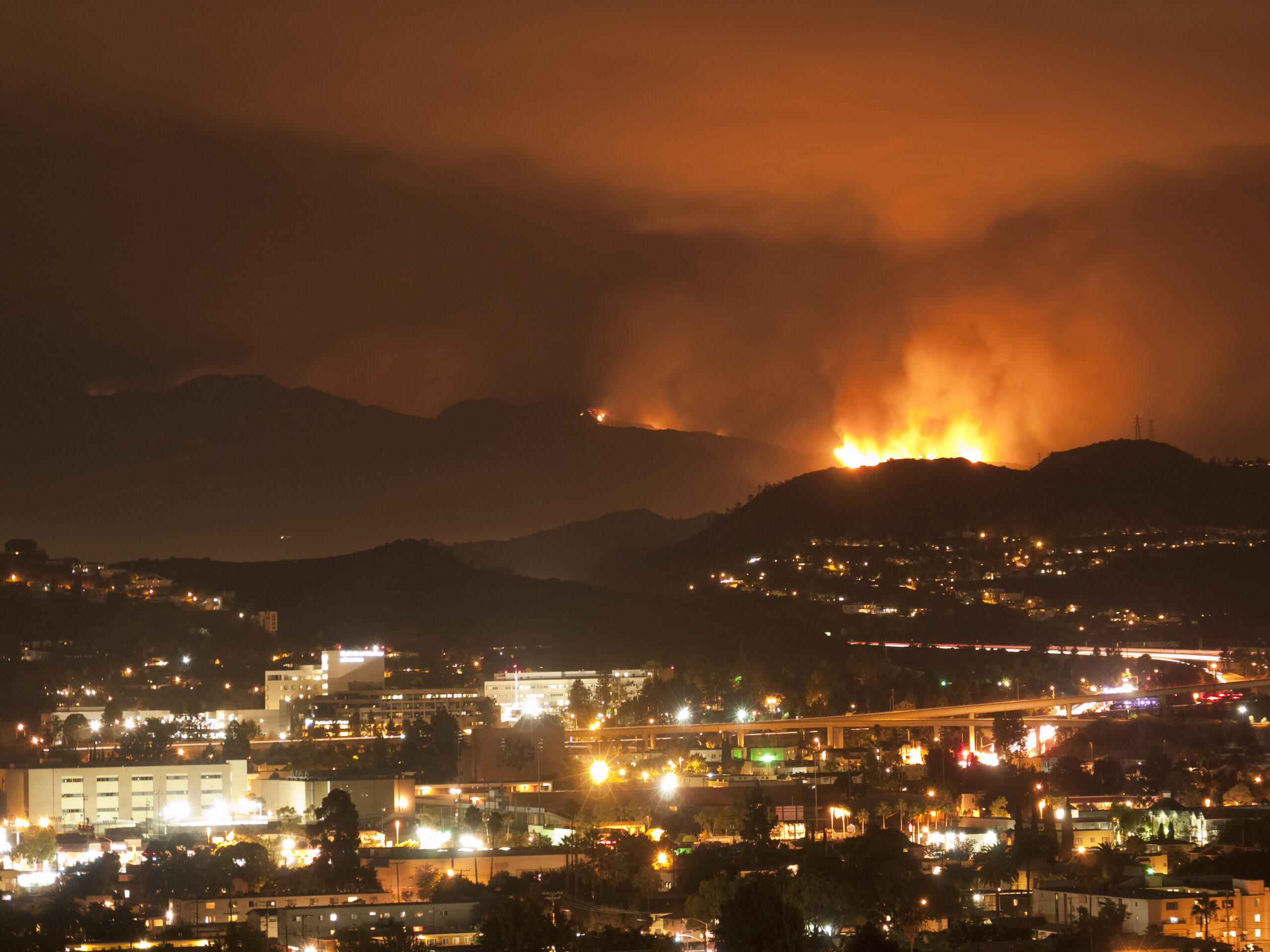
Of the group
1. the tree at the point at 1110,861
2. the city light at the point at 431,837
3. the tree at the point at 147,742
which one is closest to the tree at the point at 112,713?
the tree at the point at 147,742

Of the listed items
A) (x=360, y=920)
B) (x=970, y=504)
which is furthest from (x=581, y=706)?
(x=970, y=504)

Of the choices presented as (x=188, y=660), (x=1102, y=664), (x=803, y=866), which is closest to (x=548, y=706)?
(x=188, y=660)

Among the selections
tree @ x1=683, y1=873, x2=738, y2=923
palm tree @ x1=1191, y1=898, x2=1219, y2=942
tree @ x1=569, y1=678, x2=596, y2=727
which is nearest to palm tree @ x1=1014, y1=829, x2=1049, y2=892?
palm tree @ x1=1191, y1=898, x2=1219, y2=942

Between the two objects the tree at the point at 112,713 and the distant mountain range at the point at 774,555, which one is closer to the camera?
the tree at the point at 112,713

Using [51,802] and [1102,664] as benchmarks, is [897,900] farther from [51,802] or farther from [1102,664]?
[1102,664]

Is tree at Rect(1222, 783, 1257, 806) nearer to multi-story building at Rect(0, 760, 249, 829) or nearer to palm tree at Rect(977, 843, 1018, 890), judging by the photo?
palm tree at Rect(977, 843, 1018, 890)

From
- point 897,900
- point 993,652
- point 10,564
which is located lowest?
point 897,900

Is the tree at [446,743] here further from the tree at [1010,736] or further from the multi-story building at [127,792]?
the tree at [1010,736]

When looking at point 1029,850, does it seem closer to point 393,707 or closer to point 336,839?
point 336,839
